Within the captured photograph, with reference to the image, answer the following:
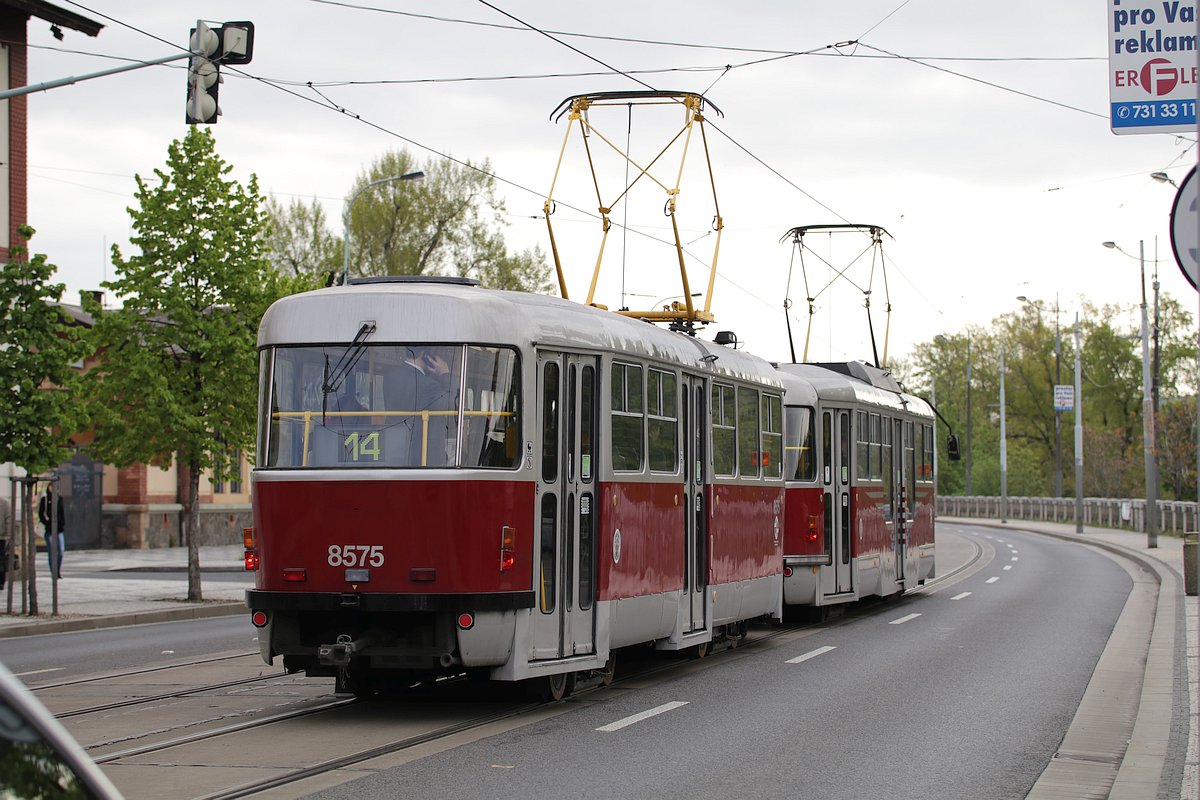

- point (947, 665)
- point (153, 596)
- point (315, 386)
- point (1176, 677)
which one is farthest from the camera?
point (153, 596)

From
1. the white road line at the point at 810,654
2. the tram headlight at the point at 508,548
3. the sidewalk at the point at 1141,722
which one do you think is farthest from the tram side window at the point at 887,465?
the tram headlight at the point at 508,548

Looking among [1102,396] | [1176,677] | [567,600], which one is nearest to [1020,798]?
[567,600]

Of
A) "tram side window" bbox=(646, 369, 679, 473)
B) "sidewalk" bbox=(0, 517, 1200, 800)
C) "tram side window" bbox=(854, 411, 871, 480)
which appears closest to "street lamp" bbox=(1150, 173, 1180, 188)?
"sidewalk" bbox=(0, 517, 1200, 800)

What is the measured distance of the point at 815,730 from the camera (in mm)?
10383

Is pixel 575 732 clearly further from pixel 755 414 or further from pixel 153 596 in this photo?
pixel 153 596

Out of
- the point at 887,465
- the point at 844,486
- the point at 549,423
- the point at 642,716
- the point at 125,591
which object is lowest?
the point at 125,591

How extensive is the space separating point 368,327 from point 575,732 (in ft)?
10.4

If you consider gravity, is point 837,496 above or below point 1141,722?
above

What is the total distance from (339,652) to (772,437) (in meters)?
7.90

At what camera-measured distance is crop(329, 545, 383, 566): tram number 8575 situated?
10.4 m

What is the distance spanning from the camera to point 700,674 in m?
13.8

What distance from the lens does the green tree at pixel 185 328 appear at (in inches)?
940

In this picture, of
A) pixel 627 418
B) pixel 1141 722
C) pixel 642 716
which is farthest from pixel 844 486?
pixel 642 716

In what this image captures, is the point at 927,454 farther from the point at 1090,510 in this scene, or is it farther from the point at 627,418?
the point at 1090,510
